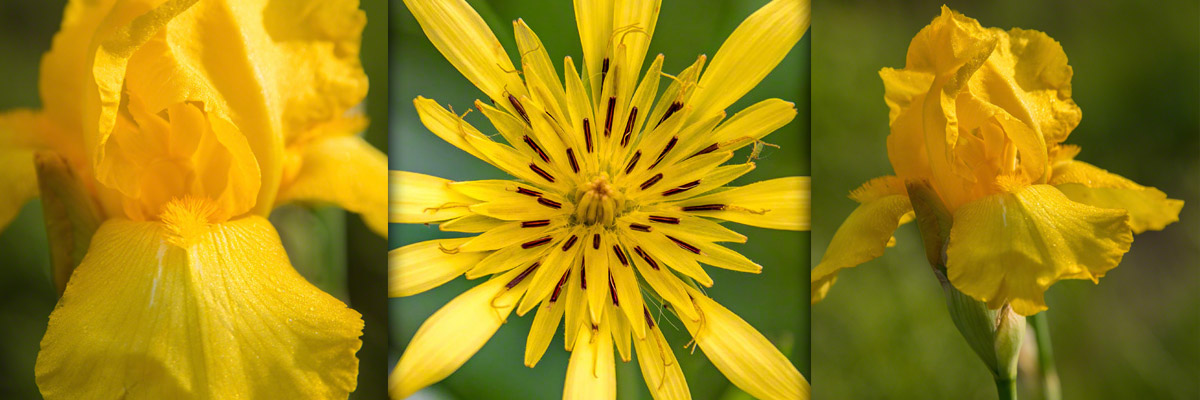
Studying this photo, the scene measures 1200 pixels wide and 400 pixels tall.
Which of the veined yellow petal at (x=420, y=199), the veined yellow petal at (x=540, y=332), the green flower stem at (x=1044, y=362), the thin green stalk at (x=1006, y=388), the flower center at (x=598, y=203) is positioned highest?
the veined yellow petal at (x=420, y=199)

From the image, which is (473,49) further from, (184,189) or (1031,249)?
(1031,249)

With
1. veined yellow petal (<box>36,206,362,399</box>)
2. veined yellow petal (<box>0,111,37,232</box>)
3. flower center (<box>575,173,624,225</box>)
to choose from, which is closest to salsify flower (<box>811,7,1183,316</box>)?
flower center (<box>575,173,624,225</box>)

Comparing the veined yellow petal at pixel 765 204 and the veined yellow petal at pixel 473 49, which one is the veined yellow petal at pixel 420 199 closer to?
the veined yellow petal at pixel 473 49

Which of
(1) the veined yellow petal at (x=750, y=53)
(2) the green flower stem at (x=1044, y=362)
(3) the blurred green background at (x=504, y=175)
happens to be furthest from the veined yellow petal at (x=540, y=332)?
(2) the green flower stem at (x=1044, y=362)

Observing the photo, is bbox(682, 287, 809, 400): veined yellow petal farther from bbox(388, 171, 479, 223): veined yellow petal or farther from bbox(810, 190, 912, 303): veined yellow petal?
bbox(388, 171, 479, 223): veined yellow petal

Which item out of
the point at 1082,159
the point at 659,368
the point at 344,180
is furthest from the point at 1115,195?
the point at 344,180
